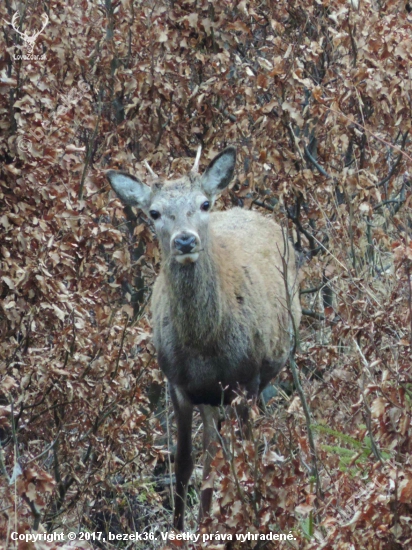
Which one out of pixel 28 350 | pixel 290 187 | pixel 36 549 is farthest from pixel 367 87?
pixel 36 549

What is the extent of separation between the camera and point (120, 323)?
26.0 ft

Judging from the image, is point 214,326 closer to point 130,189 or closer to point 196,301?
point 196,301

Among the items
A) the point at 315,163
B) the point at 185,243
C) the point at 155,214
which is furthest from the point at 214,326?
the point at 315,163

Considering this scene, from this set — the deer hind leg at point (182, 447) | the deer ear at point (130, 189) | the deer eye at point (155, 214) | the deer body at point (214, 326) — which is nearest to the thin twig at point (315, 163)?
the deer body at point (214, 326)

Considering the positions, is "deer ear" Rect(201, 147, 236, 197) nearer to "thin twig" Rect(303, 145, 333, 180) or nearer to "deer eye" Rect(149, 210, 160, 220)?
"deer eye" Rect(149, 210, 160, 220)

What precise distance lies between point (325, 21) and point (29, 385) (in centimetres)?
456

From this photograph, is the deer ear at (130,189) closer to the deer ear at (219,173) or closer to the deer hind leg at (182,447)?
the deer ear at (219,173)

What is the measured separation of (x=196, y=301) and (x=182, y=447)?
116 cm

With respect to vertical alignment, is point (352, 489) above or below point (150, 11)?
below

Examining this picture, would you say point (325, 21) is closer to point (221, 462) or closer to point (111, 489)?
point (111, 489)

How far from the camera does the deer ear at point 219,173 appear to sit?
7.20 meters

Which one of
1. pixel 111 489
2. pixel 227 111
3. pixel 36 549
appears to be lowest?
pixel 111 489

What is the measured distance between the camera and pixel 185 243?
20.9ft

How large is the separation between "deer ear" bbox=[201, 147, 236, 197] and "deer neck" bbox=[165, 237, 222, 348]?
69 cm
